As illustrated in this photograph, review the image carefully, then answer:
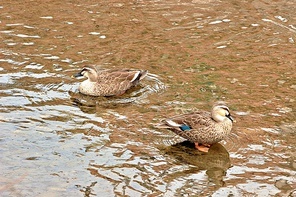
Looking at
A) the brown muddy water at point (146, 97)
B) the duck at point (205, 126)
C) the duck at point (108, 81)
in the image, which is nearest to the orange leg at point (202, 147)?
the duck at point (205, 126)

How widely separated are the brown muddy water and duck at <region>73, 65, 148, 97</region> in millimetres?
179

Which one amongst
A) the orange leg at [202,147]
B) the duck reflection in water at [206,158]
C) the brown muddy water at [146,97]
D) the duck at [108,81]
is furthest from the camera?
the duck at [108,81]

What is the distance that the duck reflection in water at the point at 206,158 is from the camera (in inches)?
338

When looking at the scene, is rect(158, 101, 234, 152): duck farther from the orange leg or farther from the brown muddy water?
the brown muddy water

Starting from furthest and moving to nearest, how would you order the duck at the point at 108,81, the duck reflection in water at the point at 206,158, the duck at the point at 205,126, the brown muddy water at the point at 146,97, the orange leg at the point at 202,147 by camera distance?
1. the duck at the point at 108,81
2. the orange leg at the point at 202,147
3. the duck at the point at 205,126
4. the duck reflection in water at the point at 206,158
5. the brown muddy water at the point at 146,97

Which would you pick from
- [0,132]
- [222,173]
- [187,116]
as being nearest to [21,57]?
[0,132]

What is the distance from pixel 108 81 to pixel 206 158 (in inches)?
A: 124

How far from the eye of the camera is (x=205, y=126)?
9.35 meters

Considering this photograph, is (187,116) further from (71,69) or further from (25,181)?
(71,69)

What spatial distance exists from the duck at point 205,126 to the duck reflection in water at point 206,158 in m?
0.15

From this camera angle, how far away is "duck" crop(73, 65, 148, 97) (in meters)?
11.6

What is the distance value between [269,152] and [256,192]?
3.99 feet

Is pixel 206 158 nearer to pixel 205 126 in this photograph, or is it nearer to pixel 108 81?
pixel 205 126

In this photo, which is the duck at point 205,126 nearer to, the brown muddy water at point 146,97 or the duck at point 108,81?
the brown muddy water at point 146,97
